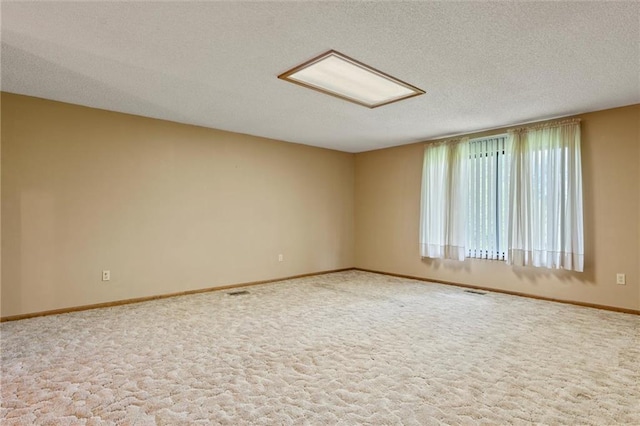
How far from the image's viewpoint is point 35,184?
3.78m

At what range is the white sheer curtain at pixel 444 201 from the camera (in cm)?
546

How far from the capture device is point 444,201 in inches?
223

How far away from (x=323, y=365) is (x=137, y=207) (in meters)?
3.31

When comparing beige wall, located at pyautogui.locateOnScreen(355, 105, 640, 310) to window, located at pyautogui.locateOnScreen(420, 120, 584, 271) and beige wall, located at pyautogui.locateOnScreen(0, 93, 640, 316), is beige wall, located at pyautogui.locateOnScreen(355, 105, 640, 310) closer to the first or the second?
beige wall, located at pyautogui.locateOnScreen(0, 93, 640, 316)

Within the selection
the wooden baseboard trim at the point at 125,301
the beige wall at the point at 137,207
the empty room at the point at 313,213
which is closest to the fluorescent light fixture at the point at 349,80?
the empty room at the point at 313,213

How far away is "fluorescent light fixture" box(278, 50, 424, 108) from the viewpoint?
297cm

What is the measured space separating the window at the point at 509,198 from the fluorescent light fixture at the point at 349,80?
2172 millimetres

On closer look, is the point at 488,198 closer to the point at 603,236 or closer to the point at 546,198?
the point at 546,198

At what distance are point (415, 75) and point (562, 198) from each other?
275cm

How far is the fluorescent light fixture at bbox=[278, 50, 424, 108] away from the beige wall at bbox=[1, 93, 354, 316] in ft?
7.82

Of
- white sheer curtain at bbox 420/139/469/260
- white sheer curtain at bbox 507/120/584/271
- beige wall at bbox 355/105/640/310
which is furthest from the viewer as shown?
white sheer curtain at bbox 420/139/469/260

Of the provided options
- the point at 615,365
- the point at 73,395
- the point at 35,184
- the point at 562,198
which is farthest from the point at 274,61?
the point at 562,198

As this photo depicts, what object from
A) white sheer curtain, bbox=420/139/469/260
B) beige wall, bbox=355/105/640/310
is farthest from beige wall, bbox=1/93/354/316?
beige wall, bbox=355/105/640/310

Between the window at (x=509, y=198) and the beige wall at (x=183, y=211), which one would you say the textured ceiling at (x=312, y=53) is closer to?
the beige wall at (x=183, y=211)
